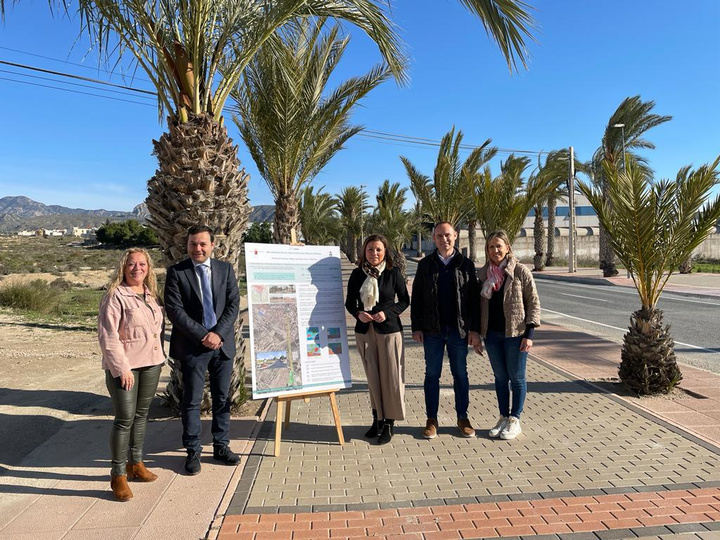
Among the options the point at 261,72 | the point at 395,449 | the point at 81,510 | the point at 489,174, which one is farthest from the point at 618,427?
the point at 261,72

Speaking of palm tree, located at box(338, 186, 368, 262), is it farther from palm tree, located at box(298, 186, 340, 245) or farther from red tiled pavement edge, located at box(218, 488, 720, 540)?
red tiled pavement edge, located at box(218, 488, 720, 540)

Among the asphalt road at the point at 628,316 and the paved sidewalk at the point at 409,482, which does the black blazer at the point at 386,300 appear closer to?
the paved sidewalk at the point at 409,482

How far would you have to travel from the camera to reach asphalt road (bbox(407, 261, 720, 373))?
898 centimetres

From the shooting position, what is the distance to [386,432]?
4.68 m

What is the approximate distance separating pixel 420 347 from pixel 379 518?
20.6 feet

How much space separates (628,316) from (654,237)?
817 centimetres

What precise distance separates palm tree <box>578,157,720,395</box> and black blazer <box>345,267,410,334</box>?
3.17 metres

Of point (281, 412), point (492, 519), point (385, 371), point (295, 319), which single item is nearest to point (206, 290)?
point (295, 319)

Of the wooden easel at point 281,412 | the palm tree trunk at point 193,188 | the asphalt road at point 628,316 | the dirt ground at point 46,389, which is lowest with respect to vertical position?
the asphalt road at point 628,316

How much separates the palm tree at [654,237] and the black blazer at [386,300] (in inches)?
125

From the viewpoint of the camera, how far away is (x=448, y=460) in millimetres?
4199

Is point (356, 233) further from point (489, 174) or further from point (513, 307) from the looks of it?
point (513, 307)

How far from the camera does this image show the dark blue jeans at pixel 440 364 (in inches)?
185

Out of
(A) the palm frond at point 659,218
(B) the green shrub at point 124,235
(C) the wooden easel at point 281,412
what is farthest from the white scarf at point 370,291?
(B) the green shrub at point 124,235
